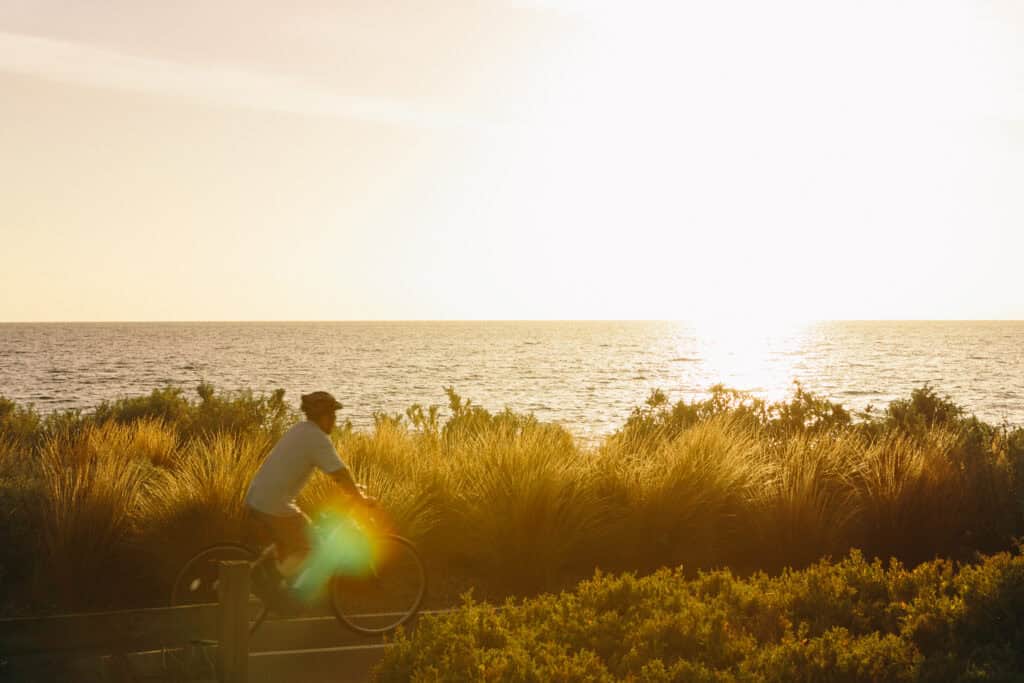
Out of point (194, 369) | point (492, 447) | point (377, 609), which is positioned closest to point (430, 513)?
point (492, 447)

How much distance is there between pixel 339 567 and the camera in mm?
7469

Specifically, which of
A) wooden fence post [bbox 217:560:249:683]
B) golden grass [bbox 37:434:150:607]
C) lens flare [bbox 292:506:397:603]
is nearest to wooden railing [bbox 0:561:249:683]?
wooden fence post [bbox 217:560:249:683]

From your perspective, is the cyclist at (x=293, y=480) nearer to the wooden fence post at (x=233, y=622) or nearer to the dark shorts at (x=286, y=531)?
the dark shorts at (x=286, y=531)

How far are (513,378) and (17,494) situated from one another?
191 ft

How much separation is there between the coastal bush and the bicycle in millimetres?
970

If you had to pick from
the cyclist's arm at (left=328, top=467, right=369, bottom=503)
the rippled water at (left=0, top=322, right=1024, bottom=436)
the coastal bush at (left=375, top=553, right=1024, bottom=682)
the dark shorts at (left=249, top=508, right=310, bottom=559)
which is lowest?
the rippled water at (left=0, top=322, right=1024, bottom=436)

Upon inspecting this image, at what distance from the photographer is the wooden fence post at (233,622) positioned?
5227 millimetres

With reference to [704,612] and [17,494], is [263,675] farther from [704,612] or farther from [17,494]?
[17,494]

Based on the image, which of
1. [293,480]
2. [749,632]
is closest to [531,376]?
[293,480]

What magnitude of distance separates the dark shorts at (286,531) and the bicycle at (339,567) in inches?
3.1

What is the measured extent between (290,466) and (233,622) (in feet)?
6.17

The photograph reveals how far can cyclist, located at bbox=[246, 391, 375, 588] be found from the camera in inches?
274

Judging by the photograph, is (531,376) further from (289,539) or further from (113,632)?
(113,632)

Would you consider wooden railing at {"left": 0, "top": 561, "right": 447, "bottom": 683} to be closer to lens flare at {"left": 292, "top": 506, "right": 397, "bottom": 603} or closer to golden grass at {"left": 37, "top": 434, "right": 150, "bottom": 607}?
lens flare at {"left": 292, "top": 506, "right": 397, "bottom": 603}
